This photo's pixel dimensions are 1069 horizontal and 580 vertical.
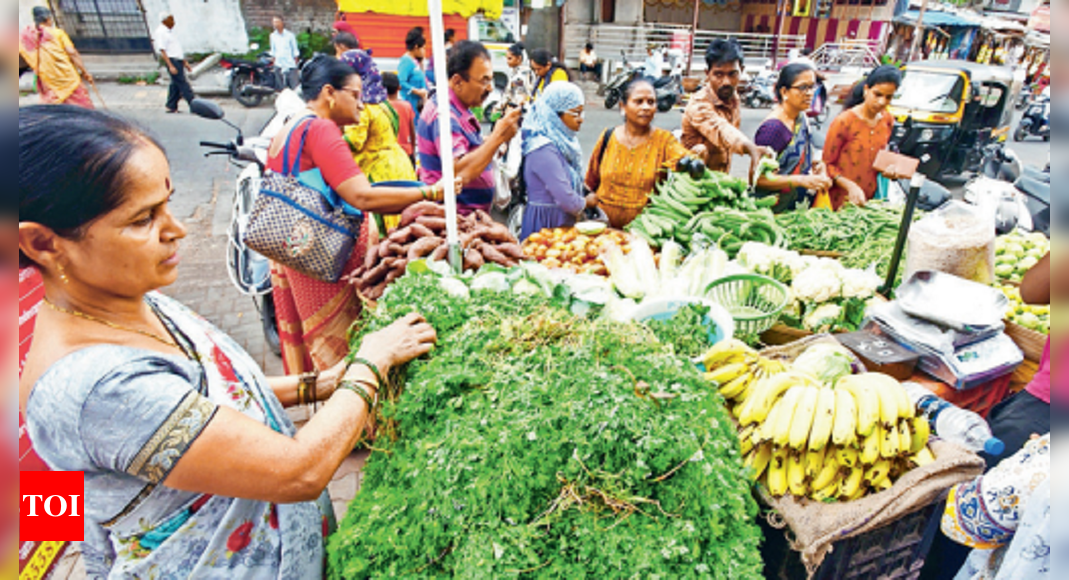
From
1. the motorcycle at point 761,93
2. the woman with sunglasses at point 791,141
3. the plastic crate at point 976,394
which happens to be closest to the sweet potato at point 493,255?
the plastic crate at point 976,394

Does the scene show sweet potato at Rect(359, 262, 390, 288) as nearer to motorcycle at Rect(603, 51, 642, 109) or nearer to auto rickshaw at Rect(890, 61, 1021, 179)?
motorcycle at Rect(603, 51, 642, 109)

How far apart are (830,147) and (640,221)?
2.36 m

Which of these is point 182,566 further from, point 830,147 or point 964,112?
point 964,112

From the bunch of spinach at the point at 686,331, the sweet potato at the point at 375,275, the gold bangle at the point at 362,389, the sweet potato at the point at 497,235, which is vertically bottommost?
the sweet potato at the point at 375,275

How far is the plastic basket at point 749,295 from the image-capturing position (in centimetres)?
250

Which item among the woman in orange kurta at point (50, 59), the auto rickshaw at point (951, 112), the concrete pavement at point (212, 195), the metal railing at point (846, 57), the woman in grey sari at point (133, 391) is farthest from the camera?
the metal railing at point (846, 57)

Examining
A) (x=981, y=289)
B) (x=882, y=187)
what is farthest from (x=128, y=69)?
(x=981, y=289)

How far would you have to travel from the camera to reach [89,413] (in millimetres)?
1009

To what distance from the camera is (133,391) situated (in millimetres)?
1038

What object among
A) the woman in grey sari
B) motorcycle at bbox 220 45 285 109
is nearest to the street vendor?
the woman in grey sari

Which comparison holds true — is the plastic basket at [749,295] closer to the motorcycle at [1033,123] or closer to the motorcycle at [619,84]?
the motorcycle at [619,84]

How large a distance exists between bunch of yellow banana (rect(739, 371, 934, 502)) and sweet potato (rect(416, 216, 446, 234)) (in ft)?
5.66

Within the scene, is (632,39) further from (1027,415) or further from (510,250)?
(1027,415)

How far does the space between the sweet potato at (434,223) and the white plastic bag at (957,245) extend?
235 cm
